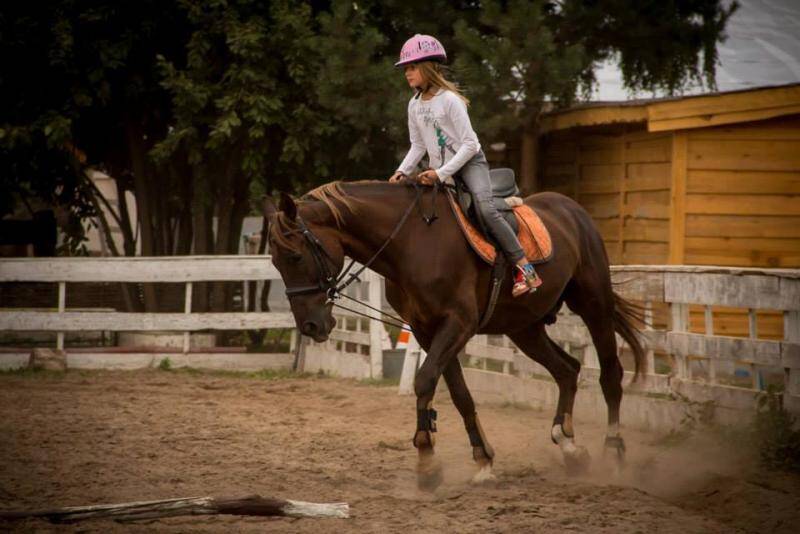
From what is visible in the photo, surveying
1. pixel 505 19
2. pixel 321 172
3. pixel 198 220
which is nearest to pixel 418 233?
pixel 505 19

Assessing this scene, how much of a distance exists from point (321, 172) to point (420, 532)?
9.84 m

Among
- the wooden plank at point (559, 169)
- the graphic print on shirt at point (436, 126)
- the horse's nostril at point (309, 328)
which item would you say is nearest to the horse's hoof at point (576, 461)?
the horse's nostril at point (309, 328)

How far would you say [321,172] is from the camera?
14.5 metres

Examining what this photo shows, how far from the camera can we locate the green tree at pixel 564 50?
12.7m

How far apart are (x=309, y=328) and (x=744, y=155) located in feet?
29.2

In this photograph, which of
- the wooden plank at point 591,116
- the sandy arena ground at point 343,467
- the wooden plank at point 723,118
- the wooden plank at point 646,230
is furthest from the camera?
the wooden plank at point 646,230

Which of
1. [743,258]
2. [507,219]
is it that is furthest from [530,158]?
[507,219]

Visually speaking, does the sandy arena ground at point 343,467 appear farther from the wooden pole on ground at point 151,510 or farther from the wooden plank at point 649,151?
the wooden plank at point 649,151

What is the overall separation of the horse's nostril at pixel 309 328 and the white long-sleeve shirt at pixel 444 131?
4.37 ft

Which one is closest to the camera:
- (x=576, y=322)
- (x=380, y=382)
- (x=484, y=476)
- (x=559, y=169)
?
(x=484, y=476)

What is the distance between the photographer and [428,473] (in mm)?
6590

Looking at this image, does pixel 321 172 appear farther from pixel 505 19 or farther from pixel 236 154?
pixel 505 19

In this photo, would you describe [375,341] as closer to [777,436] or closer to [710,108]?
[710,108]

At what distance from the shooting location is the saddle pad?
687 centimetres
